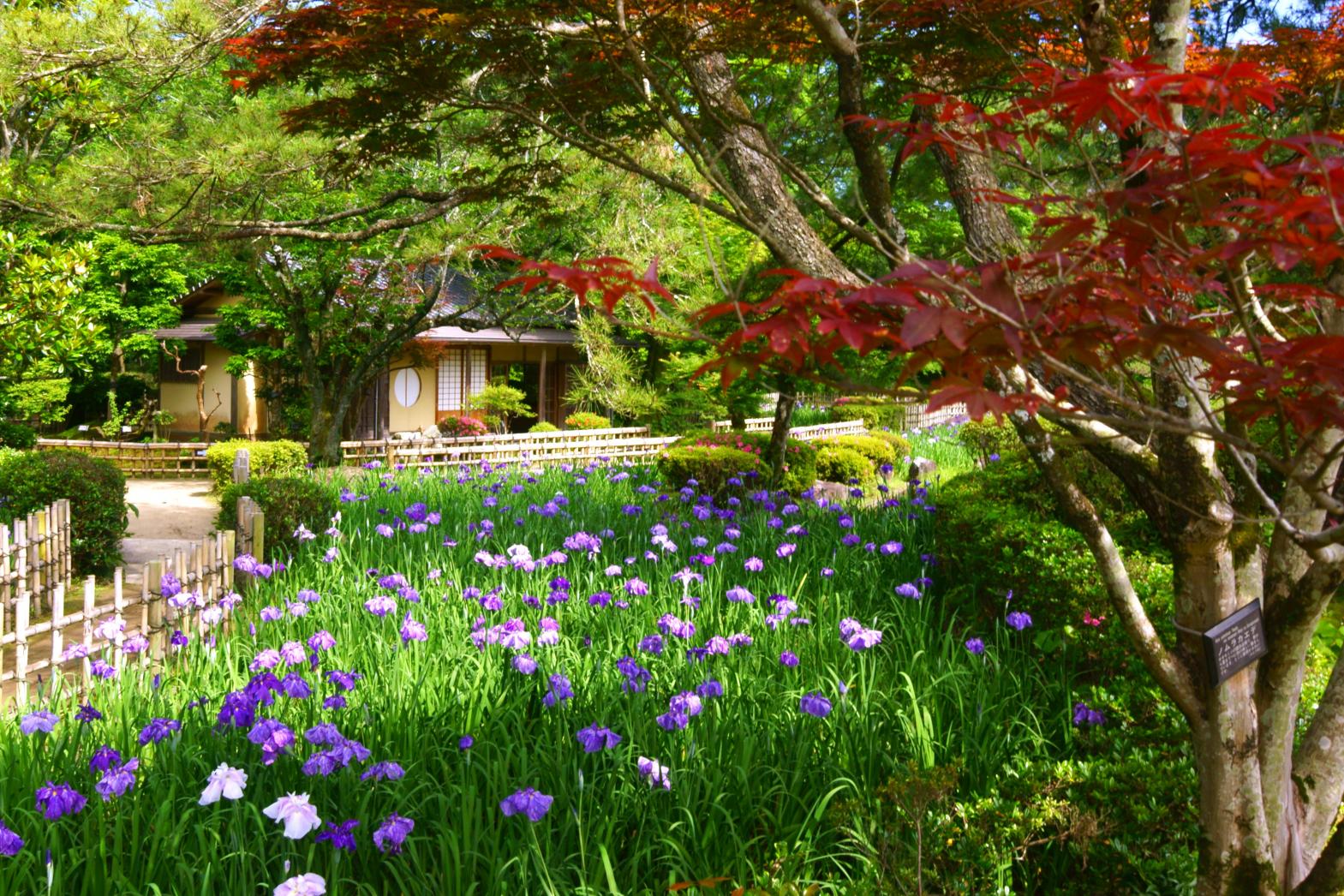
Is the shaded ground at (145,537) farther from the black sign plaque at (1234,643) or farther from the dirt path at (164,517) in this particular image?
the black sign plaque at (1234,643)

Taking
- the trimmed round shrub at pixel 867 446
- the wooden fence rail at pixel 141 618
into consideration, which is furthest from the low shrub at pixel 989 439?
the wooden fence rail at pixel 141 618

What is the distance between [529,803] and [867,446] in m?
10.5

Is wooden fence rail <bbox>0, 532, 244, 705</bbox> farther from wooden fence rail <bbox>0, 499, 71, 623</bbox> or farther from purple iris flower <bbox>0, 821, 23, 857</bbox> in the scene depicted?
purple iris flower <bbox>0, 821, 23, 857</bbox>

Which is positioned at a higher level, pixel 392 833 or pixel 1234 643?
pixel 1234 643

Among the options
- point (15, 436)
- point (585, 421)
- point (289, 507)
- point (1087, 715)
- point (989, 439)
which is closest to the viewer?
point (1087, 715)

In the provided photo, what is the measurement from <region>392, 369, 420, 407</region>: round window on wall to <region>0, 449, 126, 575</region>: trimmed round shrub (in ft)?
42.0

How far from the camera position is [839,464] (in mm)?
11516

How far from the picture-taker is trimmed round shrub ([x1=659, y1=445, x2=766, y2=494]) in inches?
372

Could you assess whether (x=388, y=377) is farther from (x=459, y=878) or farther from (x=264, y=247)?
(x=459, y=878)

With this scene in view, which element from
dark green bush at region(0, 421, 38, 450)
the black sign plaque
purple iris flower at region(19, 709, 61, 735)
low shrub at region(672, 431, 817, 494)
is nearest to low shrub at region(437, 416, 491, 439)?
dark green bush at region(0, 421, 38, 450)

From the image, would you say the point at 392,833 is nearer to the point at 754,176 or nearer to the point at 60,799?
the point at 60,799

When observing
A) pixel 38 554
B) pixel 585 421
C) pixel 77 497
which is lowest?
pixel 38 554

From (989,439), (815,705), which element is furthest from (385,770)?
(989,439)

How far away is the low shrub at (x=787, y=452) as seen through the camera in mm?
10258
